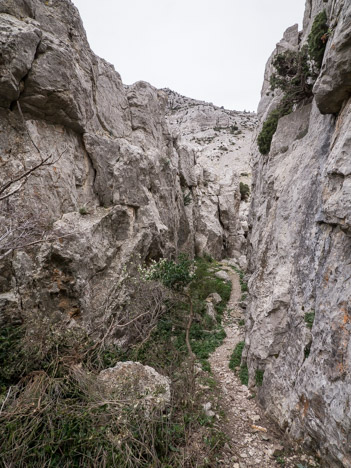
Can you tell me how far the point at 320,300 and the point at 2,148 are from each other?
41.1ft

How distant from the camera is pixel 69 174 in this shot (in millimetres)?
11375

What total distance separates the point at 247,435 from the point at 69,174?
1240 cm

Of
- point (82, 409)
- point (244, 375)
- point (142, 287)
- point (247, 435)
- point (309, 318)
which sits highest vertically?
point (309, 318)

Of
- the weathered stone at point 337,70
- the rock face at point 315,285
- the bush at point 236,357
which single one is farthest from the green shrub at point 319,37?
the bush at point 236,357

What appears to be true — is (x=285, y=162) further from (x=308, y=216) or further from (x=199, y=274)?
(x=199, y=274)

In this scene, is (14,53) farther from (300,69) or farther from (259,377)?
(259,377)

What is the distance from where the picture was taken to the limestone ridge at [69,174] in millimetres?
9141

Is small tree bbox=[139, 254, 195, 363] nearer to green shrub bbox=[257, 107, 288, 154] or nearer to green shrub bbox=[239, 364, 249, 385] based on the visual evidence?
green shrub bbox=[239, 364, 249, 385]

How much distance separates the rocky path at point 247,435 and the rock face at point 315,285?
0.41m

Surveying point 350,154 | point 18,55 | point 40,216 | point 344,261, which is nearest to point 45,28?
point 18,55

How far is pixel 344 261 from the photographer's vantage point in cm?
527

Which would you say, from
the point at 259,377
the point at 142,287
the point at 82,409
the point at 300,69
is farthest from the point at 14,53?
the point at 259,377

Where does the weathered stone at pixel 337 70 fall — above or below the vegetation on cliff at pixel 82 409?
above

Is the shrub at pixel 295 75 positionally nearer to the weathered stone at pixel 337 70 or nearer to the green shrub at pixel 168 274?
the weathered stone at pixel 337 70
